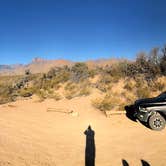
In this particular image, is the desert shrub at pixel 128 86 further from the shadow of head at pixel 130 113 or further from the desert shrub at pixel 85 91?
the shadow of head at pixel 130 113

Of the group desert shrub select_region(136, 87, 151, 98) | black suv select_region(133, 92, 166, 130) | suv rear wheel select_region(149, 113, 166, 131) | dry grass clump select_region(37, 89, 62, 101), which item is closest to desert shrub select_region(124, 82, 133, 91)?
desert shrub select_region(136, 87, 151, 98)

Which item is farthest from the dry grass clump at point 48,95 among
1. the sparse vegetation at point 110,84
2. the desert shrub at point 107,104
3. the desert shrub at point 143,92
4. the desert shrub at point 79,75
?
the desert shrub at point 143,92

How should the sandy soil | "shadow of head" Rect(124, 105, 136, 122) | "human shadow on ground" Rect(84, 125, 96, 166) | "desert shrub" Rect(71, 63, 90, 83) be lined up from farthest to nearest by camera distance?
"desert shrub" Rect(71, 63, 90, 83) < "shadow of head" Rect(124, 105, 136, 122) < "human shadow on ground" Rect(84, 125, 96, 166) < the sandy soil

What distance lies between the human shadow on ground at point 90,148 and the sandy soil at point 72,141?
0.43ft

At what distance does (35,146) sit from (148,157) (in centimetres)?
343

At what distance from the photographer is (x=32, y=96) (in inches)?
695

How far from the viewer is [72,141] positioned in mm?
7703

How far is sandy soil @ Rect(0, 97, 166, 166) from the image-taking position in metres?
5.92

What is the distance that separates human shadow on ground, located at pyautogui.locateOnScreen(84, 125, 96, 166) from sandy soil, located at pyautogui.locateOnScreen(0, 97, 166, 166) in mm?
132

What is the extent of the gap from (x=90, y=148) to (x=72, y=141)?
86 centimetres

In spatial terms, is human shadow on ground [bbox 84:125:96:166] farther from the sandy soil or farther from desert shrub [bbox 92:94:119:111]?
desert shrub [bbox 92:94:119:111]

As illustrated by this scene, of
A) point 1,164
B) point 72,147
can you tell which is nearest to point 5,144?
point 1,164

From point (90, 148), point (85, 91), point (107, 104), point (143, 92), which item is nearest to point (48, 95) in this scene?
point (85, 91)

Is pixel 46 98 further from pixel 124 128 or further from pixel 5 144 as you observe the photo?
pixel 5 144
